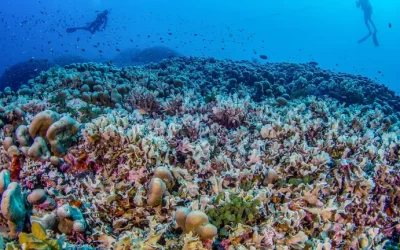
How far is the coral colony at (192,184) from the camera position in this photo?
2.29 m

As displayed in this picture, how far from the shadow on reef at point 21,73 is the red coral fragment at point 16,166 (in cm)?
1732

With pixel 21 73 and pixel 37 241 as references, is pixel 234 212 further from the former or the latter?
pixel 21 73

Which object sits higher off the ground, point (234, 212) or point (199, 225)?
point (234, 212)

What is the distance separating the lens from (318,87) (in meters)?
10.5

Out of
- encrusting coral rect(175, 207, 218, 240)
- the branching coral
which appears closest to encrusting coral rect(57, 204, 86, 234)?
the branching coral

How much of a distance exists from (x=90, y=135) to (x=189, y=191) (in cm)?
153

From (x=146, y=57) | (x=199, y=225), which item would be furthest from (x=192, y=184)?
(x=146, y=57)

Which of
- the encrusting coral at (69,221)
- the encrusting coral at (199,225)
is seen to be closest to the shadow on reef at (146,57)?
the encrusting coral at (69,221)

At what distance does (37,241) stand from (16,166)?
92.5 inches

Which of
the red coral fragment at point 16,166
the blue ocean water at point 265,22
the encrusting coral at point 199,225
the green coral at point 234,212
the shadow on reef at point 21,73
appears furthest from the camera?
the blue ocean water at point 265,22

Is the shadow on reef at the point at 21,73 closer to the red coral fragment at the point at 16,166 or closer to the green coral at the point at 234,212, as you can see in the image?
the red coral fragment at the point at 16,166

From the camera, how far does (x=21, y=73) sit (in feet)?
66.1

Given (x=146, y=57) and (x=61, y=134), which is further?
(x=146, y=57)

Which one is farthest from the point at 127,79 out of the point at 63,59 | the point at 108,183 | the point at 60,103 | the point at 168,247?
the point at 63,59
